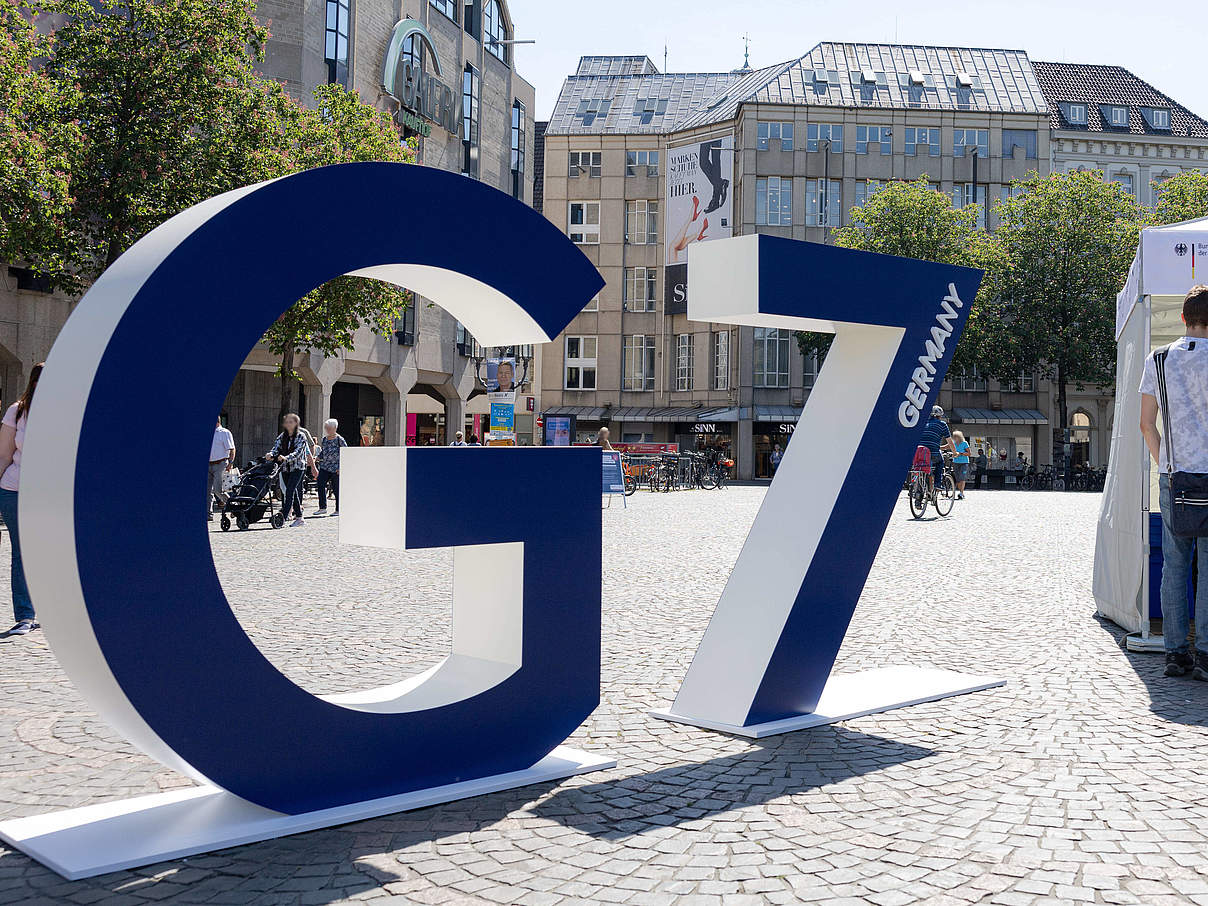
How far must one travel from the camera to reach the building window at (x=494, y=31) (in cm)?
4784

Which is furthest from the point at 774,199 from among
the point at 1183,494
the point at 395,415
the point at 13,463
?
the point at 1183,494

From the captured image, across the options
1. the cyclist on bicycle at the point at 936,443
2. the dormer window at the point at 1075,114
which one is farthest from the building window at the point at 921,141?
the cyclist on bicycle at the point at 936,443

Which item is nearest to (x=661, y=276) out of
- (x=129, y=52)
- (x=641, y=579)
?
(x=129, y=52)

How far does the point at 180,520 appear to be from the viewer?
3652 mm

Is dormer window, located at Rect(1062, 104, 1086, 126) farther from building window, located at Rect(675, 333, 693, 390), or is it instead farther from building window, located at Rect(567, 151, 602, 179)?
building window, located at Rect(567, 151, 602, 179)

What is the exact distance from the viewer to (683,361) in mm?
60438

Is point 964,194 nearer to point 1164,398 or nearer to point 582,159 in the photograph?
point 582,159

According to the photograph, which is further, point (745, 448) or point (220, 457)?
point (745, 448)

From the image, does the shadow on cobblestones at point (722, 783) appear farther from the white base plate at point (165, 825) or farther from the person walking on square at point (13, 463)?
the person walking on square at point (13, 463)

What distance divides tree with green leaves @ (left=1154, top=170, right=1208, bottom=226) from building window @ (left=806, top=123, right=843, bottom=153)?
15.5m

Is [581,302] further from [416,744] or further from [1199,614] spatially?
[1199,614]

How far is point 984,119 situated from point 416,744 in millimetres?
60283

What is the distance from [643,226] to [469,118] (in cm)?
1686

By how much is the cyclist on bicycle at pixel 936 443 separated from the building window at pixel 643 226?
3953 centimetres
